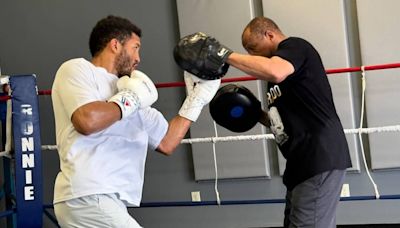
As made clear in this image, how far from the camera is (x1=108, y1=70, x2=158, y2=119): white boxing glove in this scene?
70.2 inches

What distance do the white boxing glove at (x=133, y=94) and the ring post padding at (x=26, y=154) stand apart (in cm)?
97

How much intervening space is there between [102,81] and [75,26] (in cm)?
221

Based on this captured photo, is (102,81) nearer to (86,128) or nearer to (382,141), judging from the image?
(86,128)

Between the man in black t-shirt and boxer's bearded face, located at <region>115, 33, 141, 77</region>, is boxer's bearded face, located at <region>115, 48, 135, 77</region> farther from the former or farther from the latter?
the man in black t-shirt

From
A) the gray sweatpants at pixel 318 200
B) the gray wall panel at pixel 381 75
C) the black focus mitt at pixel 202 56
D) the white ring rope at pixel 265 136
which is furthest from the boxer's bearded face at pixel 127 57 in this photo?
the gray wall panel at pixel 381 75

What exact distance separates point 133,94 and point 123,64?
0.72 feet

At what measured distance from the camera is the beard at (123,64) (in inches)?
78.8

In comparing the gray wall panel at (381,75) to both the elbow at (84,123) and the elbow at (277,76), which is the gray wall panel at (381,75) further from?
the elbow at (84,123)

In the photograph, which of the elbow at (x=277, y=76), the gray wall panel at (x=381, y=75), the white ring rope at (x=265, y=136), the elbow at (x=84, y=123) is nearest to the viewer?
the elbow at (x=84, y=123)

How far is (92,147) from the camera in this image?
180cm

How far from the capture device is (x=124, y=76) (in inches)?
77.4

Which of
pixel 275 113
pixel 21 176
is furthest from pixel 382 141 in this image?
pixel 21 176

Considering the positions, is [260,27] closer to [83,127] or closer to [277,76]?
[277,76]

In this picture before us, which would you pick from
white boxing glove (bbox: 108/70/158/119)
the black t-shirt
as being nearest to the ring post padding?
white boxing glove (bbox: 108/70/158/119)
